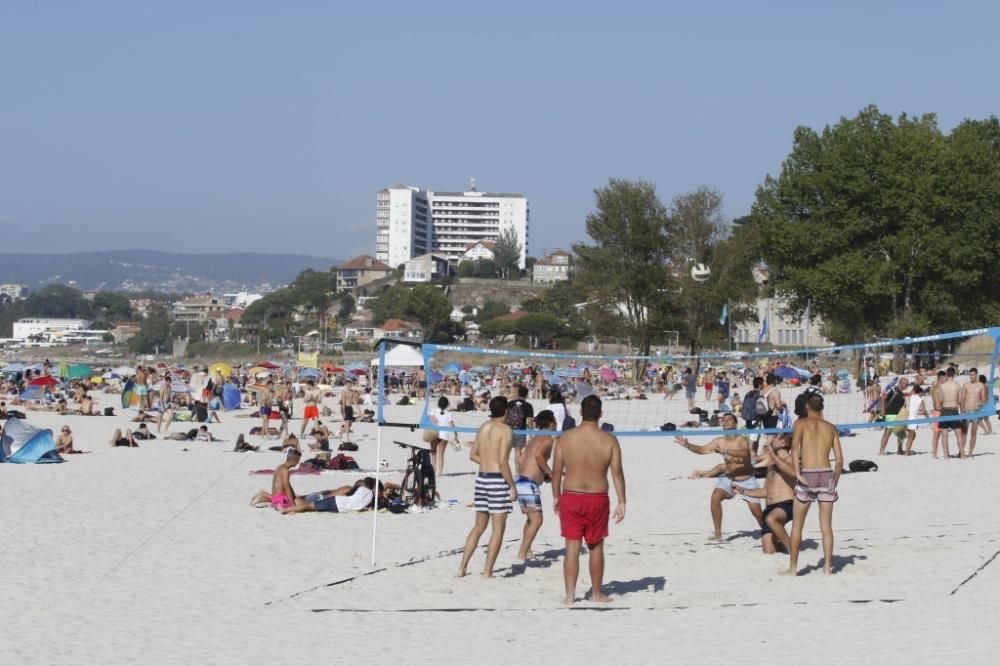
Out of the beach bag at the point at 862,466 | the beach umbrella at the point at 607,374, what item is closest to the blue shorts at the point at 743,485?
the beach bag at the point at 862,466

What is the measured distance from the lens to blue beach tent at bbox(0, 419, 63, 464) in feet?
56.4

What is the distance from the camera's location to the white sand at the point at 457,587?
279 inches

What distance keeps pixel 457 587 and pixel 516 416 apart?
2.27 meters

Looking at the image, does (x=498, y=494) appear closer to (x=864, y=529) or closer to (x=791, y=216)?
(x=864, y=529)

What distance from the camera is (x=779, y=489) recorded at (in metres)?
9.30

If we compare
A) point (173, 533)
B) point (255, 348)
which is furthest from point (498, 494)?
point (255, 348)

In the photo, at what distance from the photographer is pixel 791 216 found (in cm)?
4819

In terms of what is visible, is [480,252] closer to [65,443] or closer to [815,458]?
[65,443]

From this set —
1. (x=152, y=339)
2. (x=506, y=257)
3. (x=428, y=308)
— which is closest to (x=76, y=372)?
(x=428, y=308)

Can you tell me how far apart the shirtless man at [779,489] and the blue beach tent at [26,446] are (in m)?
11.3

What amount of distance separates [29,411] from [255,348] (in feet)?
325

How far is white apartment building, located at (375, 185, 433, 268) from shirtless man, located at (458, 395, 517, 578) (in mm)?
178913

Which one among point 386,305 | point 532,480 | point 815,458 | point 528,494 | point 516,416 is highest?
point 386,305

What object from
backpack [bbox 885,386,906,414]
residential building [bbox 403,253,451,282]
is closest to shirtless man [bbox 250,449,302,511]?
backpack [bbox 885,386,906,414]
